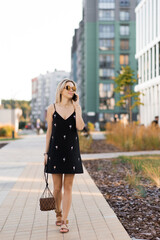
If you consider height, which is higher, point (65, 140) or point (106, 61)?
point (106, 61)

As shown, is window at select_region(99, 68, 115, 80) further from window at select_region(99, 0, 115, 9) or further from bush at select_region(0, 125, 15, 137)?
bush at select_region(0, 125, 15, 137)

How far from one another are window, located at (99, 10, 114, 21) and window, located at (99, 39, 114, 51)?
424 cm

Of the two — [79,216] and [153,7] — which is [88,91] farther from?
[79,216]

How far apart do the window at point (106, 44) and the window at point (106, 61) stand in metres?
1.42

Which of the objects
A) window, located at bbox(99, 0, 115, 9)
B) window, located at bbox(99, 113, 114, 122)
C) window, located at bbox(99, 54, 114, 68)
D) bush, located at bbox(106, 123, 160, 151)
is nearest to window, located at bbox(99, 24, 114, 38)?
window, located at bbox(99, 0, 115, 9)

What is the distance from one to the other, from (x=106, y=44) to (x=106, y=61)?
3403 mm

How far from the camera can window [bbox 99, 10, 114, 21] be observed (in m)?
70.4

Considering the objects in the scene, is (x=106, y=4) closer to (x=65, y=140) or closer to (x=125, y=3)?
(x=125, y=3)

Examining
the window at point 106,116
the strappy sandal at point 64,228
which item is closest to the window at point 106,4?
the window at point 106,116

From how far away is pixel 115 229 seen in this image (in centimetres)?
441

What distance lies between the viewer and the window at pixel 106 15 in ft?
231

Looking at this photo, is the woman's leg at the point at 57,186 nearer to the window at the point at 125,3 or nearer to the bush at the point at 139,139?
the bush at the point at 139,139

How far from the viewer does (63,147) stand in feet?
14.1

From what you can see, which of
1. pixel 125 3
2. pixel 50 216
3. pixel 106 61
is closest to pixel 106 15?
pixel 125 3
